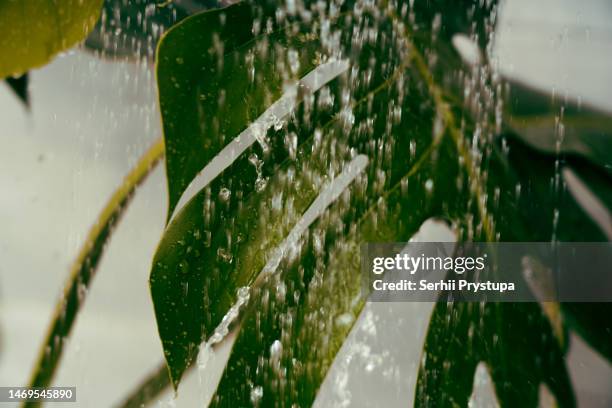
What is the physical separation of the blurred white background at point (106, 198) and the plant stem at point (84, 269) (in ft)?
0.25

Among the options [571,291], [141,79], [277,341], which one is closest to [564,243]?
[571,291]

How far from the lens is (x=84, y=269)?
1.26 meters

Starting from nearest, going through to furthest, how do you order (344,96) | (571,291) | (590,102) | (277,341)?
(277,341) → (344,96) → (571,291) → (590,102)

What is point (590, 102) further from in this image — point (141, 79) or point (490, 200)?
point (141, 79)

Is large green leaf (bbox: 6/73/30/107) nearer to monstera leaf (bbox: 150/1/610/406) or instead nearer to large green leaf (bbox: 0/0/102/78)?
large green leaf (bbox: 0/0/102/78)

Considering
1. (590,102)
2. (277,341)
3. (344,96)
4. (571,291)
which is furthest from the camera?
(590,102)

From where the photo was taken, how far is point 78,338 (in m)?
1.43

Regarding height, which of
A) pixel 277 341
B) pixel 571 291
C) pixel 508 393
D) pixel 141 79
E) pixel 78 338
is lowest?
pixel 78 338

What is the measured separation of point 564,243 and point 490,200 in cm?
66

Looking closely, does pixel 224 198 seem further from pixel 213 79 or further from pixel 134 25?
pixel 134 25

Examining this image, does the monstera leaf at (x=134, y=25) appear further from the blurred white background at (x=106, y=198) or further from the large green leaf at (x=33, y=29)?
the large green leaf at (x=33, y=29)

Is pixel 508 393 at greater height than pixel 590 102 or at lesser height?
lesser

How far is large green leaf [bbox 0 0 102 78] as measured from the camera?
0.81 meters

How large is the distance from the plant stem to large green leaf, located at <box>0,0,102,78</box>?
226 mm
